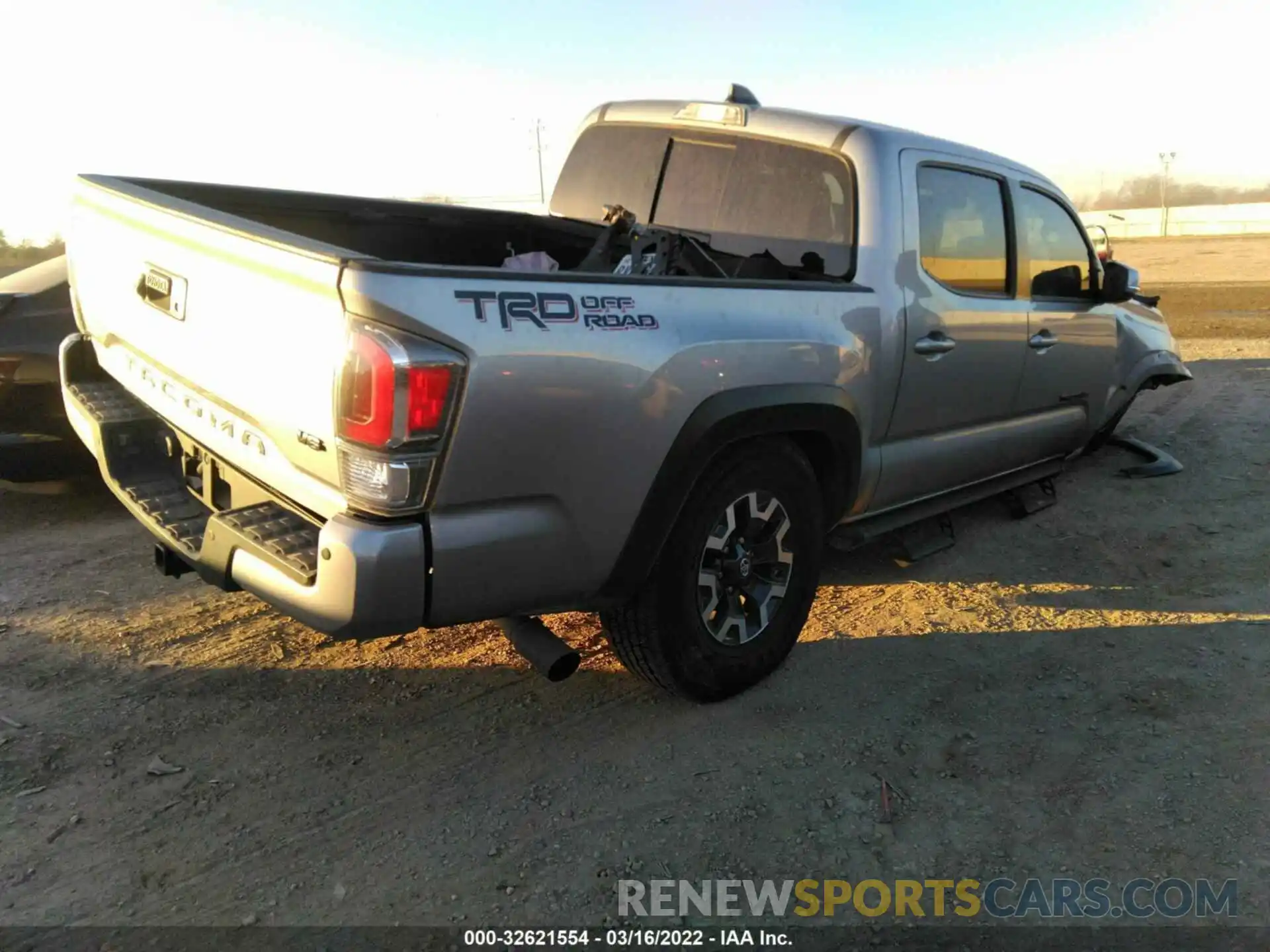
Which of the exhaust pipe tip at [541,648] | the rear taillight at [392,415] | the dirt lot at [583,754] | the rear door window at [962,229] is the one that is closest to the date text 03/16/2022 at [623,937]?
the dirt lot at [583,754]

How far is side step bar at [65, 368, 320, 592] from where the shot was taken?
2.43 meters

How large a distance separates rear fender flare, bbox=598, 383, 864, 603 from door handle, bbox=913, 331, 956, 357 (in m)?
0.51

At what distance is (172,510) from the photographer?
2939mm

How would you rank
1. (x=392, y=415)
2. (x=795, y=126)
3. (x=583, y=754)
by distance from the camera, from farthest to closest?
1. (x=795, y=126)
2. (x=583, y=754)
3. (x=392, y=415)

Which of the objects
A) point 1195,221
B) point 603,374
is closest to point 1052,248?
point 603,374

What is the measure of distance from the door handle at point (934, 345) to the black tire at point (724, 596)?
80cm

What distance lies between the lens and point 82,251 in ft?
10.8

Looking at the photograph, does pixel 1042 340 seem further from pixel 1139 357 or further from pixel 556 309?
pixel 556 309

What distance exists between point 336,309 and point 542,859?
1.53 m

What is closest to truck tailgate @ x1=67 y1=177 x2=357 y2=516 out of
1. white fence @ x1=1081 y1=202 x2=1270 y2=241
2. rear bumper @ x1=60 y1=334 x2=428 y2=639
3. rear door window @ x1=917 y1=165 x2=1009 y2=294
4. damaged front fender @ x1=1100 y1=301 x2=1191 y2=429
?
rear bumper @ x1=60 y1=334 x2=428 y2=639

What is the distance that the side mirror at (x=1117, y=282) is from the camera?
490cm

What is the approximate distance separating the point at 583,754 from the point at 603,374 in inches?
50.0

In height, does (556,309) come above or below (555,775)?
above

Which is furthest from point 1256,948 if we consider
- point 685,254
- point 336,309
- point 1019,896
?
point 685,254
